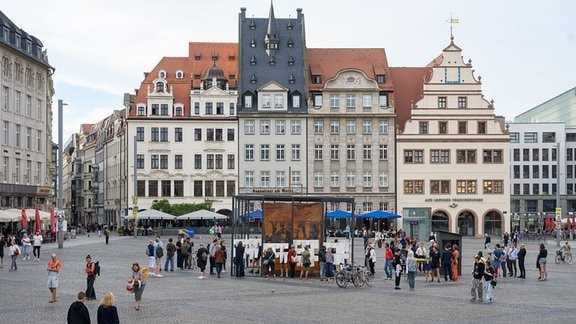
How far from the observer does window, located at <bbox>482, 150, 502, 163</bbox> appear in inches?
3157

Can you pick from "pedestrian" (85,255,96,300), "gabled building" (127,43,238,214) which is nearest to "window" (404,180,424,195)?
"gabled building" (127,43,238,214)

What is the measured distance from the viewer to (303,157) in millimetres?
82438

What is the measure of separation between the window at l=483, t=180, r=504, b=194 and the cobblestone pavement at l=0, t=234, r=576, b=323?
1763 inches

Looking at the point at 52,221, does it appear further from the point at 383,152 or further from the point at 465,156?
the point at 465,156

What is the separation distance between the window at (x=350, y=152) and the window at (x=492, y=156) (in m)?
12.2

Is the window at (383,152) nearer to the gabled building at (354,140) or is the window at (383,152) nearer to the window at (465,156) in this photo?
the gabled building at (354,140)

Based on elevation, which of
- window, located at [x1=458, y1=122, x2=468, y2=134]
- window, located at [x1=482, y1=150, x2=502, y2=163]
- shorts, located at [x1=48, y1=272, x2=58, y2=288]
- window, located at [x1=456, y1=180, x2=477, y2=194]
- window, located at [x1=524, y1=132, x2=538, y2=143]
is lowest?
shorts, located at [x1=48, y1=272, x2=58, y2=288]

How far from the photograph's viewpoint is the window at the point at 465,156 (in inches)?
3164

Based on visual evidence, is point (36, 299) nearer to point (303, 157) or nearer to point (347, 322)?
point (347, 322)

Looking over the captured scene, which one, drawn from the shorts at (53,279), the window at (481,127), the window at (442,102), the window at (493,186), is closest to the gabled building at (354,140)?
the window at (442,102)

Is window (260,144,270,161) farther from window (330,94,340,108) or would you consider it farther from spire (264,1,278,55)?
spire (264,1,278,55)

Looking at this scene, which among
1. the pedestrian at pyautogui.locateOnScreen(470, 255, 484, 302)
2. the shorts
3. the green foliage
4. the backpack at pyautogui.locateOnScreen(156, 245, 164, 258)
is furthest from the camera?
the green foliage

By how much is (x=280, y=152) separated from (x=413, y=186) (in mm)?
13135

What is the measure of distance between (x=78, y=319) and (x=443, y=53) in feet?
226
